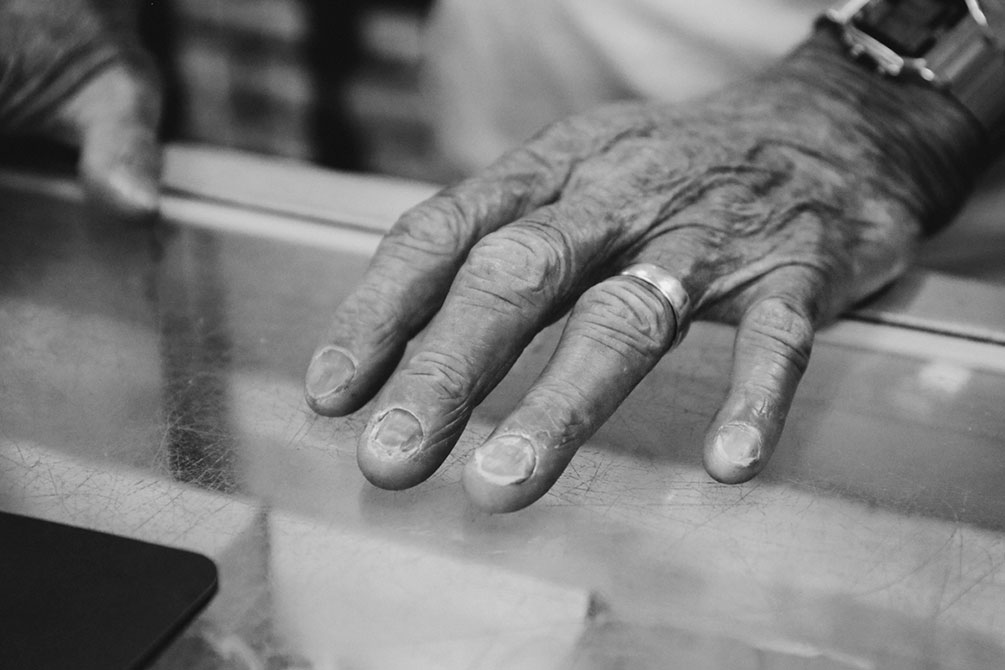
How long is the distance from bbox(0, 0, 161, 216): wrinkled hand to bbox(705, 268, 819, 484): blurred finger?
630 mm

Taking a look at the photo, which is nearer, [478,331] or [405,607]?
[405,607]

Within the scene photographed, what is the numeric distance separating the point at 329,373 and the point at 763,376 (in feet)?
1.03

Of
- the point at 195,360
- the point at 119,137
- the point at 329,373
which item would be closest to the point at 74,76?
the point at 119,137

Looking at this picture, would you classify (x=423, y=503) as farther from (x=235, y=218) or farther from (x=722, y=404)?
(x=235, y=218)

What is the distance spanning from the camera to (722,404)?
64 centimetres

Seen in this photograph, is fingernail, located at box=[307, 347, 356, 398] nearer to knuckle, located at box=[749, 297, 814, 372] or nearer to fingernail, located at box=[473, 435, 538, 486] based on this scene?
fingernail, located at box=[473, 435, 538, 486]

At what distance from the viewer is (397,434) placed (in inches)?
23.1

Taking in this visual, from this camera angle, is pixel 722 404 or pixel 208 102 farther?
pixel 208 102

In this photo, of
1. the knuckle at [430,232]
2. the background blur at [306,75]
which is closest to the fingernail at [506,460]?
the knuckle at [430,232]

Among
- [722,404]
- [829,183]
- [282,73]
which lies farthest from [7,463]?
[282,73]

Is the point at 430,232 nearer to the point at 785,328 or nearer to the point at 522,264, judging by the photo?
the point at 522,264

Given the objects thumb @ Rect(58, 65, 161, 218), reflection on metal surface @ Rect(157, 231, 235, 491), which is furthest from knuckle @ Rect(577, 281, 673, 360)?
thumb @ Rect(58, 65, 161, 218)

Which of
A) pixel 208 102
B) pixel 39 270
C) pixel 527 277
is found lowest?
pixel 208 102

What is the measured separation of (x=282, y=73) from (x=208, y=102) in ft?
0.62
